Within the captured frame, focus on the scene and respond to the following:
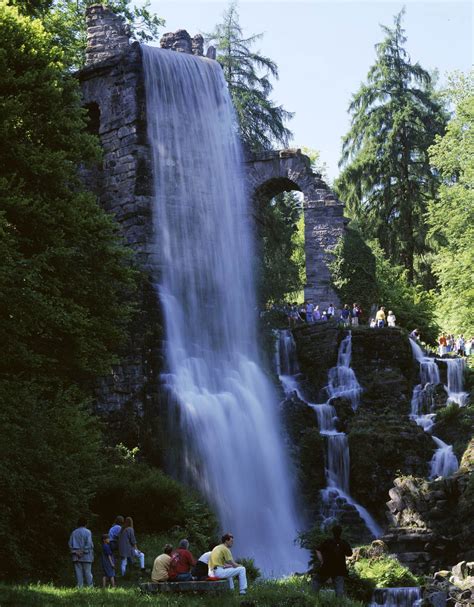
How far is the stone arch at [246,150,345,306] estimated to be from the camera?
140ft

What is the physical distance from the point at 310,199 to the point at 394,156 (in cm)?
1115

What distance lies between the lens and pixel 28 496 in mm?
19281

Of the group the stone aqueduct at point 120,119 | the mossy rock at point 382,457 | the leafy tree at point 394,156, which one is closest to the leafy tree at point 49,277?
the stone aqueduct at point 120,119

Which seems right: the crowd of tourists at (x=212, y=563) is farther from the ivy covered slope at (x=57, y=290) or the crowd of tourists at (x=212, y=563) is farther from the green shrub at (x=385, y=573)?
the green shrub at (x=385, y=573)

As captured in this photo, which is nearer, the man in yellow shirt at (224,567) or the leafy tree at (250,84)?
the man in yellow shirt at (224,567)

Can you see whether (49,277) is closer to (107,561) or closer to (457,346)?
(107,561)

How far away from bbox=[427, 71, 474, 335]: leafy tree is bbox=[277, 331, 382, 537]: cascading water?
3.85 m

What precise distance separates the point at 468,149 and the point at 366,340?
744 centimetres

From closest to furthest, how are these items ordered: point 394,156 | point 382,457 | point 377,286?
1. point 382,457
2. point 377,286
3. point 394,156

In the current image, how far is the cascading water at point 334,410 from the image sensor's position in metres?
32.6

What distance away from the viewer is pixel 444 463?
32938mm

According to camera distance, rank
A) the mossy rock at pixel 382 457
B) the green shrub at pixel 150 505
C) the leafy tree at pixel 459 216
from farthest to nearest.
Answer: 1. the leafy tree at pixel 459 216
2. the mossy rock at pixel 382 457
3. the green shrub at pixel 150 505

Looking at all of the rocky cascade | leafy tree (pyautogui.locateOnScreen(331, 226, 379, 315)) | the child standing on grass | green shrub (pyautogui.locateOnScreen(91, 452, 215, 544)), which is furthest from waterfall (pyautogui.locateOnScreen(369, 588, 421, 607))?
leafy tree (pyautogui.locateOnScreen(331, 226, 379, 315))

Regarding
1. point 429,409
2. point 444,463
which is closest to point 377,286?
point 429,409
